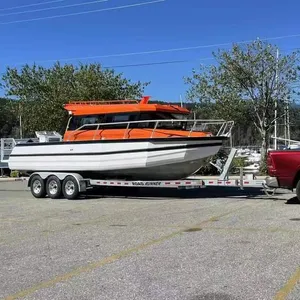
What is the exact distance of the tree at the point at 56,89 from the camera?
31781 mm

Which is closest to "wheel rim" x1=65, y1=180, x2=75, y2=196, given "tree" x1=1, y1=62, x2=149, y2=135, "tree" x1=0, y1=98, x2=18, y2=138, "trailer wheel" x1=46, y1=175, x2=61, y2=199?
"trailer wheel" x1=46, y1=175, x2=61, y2=199

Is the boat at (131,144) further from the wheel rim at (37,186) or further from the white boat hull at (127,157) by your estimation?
the wheel rim at (37,186)

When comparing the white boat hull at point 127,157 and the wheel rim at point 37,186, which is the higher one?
the white boat hull at point 127,157

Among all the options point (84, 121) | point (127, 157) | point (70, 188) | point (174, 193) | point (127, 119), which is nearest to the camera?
point (127, 157)

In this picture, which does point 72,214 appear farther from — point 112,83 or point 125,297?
point 112,83

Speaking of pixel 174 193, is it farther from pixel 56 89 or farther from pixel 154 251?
pixel 56 89

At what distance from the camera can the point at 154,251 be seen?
25.4ft

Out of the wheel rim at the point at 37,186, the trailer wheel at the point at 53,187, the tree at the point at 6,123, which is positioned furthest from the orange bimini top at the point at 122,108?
the tree at the point at 6,123

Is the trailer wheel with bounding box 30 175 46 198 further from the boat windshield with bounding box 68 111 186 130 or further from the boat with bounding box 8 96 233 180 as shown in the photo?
the boat windshield with bounding box 68 111 186 130

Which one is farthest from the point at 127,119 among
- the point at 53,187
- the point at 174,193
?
the point at 53,187

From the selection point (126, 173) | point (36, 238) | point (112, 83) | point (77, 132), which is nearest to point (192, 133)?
point (126, 173)

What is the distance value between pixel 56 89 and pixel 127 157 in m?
19.2

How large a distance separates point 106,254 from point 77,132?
939 cm

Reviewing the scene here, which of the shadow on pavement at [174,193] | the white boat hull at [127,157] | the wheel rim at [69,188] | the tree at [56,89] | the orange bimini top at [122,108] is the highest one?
the tree at [56,89]
